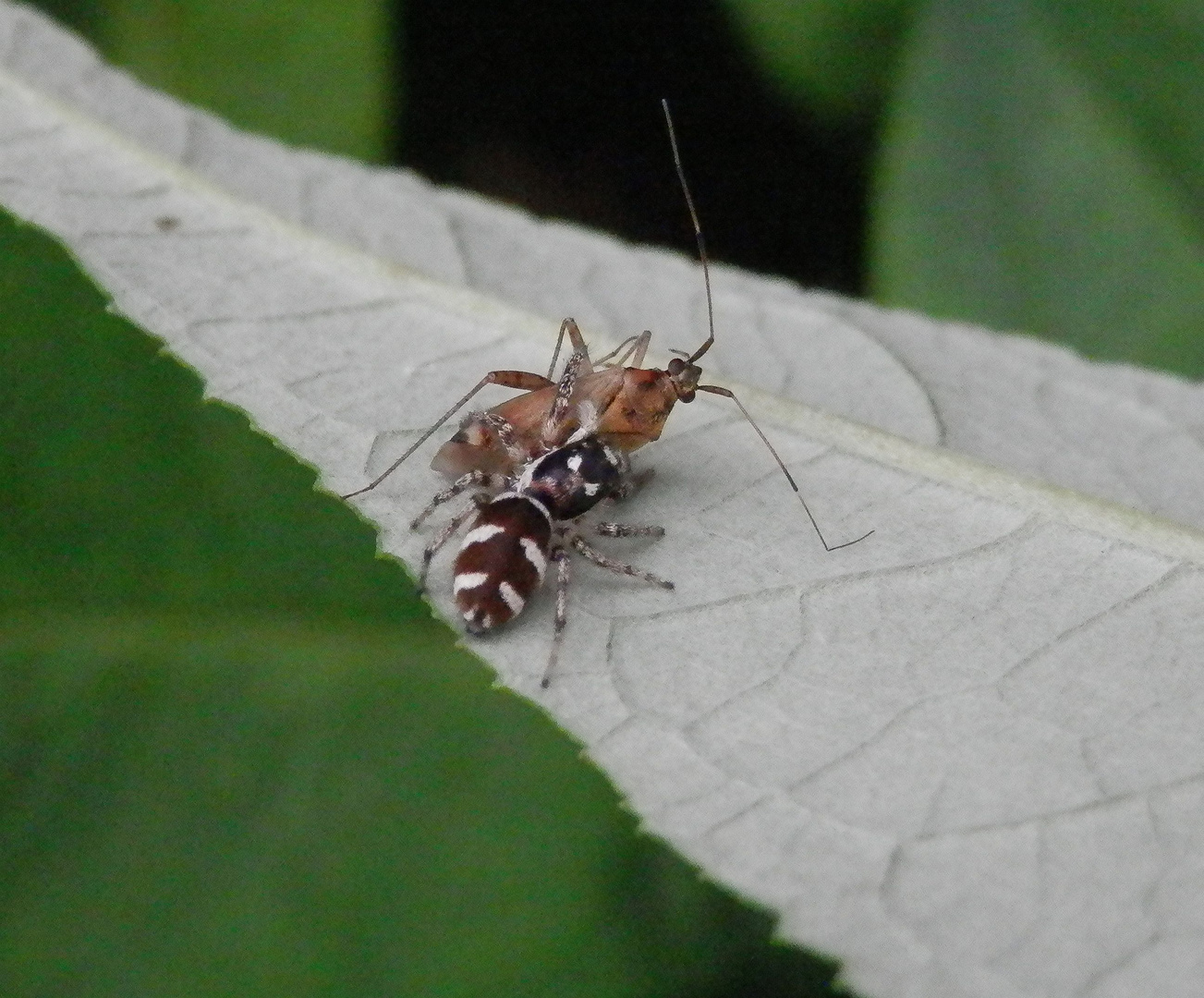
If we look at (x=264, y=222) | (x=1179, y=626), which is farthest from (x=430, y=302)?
(x=1179, y=626)

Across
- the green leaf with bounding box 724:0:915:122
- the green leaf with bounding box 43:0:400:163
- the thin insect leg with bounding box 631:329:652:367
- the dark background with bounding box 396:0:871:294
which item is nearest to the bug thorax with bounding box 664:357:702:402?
the thin insect leg with bounding box 631:329:652:367

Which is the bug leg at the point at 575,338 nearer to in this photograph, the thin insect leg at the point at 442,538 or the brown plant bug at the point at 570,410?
the brown plant bug at the point at 570,410

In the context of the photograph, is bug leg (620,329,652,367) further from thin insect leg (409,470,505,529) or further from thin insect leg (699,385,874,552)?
thin insect leg (409,470,505,529)

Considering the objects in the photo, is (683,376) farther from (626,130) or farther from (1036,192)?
(626,130)

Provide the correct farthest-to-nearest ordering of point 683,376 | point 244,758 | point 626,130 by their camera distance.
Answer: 1. point 626,130
2. point 244,758
3. point 683,376

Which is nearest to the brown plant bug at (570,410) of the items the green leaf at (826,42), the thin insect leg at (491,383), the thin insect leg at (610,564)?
the thin insect leg at (491,383)

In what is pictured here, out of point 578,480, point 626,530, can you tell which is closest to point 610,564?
point 626,530

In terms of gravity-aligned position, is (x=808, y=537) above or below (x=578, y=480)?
above
